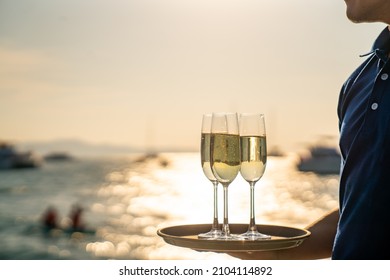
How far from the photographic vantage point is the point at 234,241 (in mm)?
1369

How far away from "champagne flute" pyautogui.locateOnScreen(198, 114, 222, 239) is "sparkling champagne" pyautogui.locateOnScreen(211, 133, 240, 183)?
2 cm

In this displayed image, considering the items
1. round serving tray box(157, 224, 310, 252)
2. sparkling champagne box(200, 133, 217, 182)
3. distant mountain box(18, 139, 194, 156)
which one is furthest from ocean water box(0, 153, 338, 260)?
sparkling champagne box(200, 133, 217, 182)

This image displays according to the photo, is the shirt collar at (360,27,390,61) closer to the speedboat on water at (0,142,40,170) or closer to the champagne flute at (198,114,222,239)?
the champagne flute at (198,114,222,239)

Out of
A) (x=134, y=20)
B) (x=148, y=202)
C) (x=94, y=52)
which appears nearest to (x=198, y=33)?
(x=134, y=20)

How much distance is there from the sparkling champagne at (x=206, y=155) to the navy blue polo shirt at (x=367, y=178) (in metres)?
0.30

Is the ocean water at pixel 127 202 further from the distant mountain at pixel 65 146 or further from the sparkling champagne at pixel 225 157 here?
the sparkling champagne at pixel 225 157

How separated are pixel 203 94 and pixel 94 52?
17.0ft

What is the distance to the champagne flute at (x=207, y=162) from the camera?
1.46m

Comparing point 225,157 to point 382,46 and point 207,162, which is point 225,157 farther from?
point 382,46

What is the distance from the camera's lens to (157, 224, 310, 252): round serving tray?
1375mm

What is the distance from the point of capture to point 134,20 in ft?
75.6
